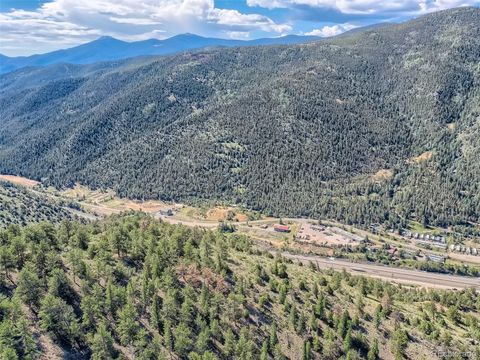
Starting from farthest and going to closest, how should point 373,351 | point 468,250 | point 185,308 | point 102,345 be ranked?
point 468,250
point 373,351
point 185,308
point 102,345

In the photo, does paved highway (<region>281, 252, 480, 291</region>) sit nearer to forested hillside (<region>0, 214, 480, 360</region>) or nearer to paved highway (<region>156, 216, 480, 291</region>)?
paved highway (<region>156, 216, 480, 291</region>)

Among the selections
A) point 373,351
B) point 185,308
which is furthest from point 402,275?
point 185,308

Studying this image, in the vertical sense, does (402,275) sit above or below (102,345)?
below

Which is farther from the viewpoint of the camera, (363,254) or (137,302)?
(363,254)

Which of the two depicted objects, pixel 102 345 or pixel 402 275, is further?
pixel 402 275

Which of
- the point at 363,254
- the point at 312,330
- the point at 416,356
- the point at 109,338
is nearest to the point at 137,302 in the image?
the point at 109,338

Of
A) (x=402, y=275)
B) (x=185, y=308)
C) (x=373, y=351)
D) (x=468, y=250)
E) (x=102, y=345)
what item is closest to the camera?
(x=102, y=345)

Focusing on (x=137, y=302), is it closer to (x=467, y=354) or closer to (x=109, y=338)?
(x=109, y=338)

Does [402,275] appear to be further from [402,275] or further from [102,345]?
[102,345]

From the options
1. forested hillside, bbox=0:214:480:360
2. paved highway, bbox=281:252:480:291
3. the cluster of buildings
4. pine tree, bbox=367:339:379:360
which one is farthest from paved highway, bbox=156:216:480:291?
pine tree, bbox=367:339:379:360
